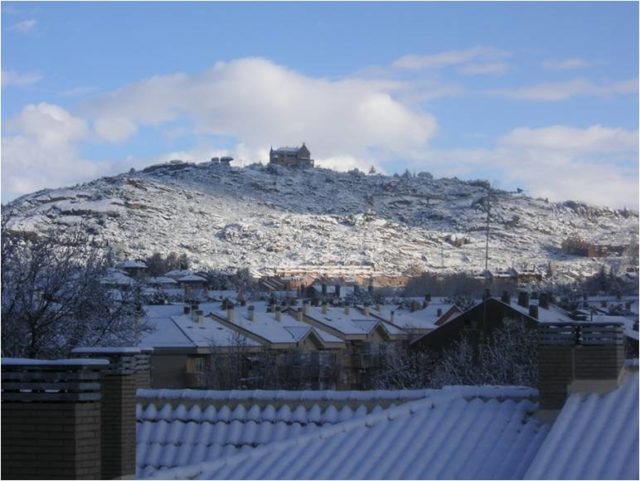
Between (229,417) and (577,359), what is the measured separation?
14.7 ft

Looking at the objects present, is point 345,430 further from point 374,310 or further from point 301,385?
point 374,310

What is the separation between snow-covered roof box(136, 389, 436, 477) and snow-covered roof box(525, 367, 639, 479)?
9.51 ft

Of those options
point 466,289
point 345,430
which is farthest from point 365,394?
point 466,289

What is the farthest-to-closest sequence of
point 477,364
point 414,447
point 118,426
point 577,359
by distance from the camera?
point 477,364
point 577,359
point 414,447
point 118,426

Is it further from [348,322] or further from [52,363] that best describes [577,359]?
[348,322]

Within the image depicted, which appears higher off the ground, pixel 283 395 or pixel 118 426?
pixel 118 426

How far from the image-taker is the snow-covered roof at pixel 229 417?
15711 mm

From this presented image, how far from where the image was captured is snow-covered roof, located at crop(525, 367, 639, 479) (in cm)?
1200

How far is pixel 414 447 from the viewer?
14.1 m

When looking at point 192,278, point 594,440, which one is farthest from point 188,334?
point 192,278

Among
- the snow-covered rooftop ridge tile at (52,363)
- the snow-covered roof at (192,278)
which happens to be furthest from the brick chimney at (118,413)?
the snow-covered roof at (192,278)

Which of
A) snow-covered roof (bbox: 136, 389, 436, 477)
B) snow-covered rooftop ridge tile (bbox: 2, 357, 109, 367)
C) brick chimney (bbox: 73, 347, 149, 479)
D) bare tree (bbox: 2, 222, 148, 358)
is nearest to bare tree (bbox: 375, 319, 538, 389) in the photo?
bare tree (bbox: 2, 222, 148, 358)

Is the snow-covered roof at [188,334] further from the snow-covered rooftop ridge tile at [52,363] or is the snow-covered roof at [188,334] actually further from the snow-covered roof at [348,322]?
the snow-covered rooftop ridge tile at [52,363]

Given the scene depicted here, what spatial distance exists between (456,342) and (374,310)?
39.4 m
